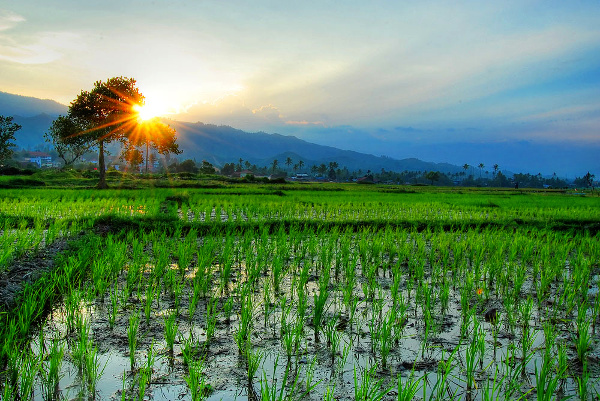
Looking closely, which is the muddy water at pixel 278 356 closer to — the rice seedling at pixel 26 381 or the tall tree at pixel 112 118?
the rice seedling at pixel 26 381

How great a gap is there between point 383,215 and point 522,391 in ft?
28.5

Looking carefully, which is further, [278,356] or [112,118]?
[112,118]

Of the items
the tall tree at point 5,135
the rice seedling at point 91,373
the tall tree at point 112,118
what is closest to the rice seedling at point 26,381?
the rice seedling at point 91,373

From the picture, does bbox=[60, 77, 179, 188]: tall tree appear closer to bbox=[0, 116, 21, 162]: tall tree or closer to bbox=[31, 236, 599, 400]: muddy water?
bbox=[0, 116, 21, 162]: tall tree

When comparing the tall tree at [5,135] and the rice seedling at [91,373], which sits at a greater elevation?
the tall tree at [5,135]

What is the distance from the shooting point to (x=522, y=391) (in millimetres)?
2293

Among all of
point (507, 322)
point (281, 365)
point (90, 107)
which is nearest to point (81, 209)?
point (281, 365)

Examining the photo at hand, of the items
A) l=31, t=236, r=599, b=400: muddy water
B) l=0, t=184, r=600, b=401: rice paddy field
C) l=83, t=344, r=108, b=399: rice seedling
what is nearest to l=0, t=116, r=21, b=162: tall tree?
l=0, t=184, r=600, b=401: rice paddy field

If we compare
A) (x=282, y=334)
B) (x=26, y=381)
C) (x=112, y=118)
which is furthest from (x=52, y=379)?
(x=112, y=118)

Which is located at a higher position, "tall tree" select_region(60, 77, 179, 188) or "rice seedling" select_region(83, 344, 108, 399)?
"tall tree" select_region(60, 77, 179, 188)

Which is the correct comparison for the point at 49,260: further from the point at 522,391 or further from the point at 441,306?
the point at 522,391

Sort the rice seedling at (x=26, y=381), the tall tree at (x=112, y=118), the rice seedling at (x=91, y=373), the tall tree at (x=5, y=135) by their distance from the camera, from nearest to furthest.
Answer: the rice seedling at (x=26, y=381) → the rice seedling at (x=91, y=373) → the tall tree at (x=112, y=118) → the tall tree at (x=5, y=135)

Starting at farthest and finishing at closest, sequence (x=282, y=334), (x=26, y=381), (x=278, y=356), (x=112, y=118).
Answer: (x=112, y=118) → (x=282, y=334) → (x=278, y=356) → (x=26, y=381)

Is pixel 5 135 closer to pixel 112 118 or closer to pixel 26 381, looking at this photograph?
pixel 112 118
